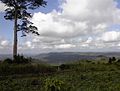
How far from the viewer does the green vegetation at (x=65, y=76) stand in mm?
24516

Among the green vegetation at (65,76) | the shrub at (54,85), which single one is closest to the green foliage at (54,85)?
the shrub at (54,85)

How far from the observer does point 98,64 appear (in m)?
41.8

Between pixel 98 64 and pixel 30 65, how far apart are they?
9.60 m

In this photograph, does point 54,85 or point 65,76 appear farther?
point 65,76

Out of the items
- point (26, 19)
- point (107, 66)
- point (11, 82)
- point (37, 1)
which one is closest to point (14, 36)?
point (26, 19)

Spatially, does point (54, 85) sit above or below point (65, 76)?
above

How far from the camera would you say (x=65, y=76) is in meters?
31.1

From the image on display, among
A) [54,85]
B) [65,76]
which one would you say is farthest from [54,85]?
[65,76]

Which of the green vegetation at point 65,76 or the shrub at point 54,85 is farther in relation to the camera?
the green vegetation at point 65,76

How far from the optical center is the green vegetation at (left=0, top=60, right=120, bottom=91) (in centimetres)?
2452

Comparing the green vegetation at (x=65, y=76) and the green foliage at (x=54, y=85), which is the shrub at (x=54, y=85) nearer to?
the green foliage at (x=54, y=85)

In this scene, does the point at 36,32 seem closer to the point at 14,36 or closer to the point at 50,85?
the point at 14,36

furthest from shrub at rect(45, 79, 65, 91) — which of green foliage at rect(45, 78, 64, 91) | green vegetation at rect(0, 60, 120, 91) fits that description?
green vegetation at rect(0, 60, 120, 91)

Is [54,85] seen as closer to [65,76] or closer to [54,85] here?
[54,85]
